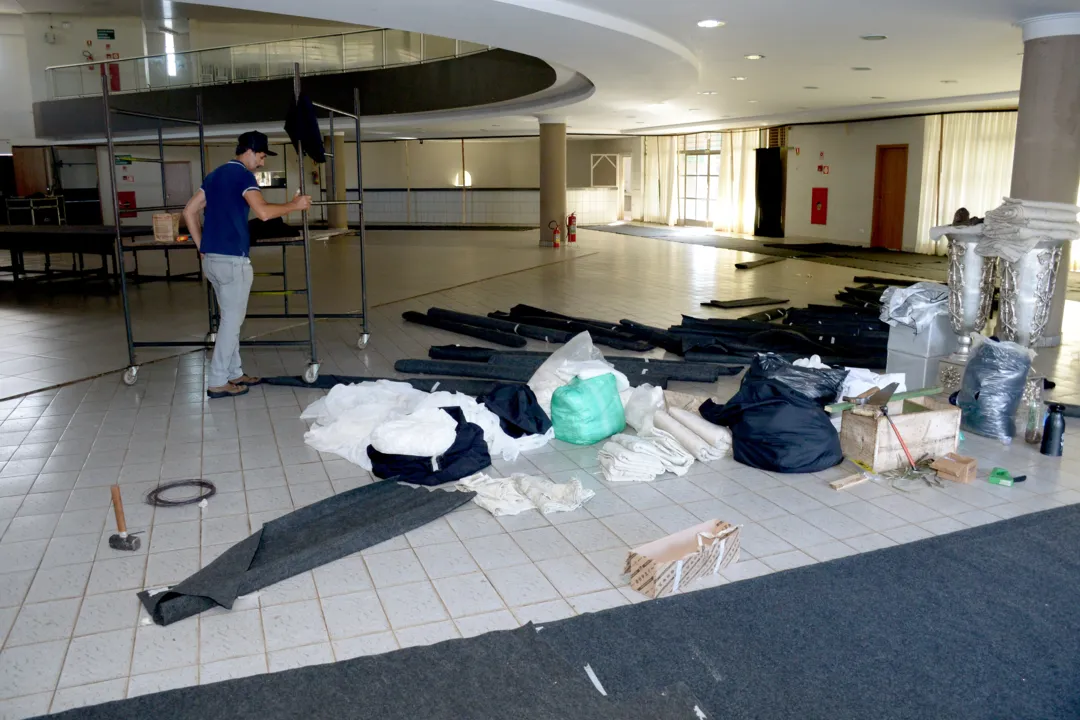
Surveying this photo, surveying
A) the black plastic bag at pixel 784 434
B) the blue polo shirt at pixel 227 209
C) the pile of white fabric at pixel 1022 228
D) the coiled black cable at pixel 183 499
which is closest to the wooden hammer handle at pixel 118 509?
the coiled black cable at pixel 183 499

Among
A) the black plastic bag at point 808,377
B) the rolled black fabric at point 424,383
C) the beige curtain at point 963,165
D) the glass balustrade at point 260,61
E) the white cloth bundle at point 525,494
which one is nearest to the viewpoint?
the white cloth bundle at point 525,494

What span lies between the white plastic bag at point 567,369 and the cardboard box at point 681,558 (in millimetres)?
1578

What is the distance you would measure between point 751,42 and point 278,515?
6470 millimetres

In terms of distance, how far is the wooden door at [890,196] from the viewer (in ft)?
51.8

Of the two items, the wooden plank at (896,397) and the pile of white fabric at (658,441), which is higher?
the wooden plank at (896,397)

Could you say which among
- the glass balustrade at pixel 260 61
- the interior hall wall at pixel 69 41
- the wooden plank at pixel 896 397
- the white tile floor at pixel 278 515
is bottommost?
the white tile floor at pixel 278 515

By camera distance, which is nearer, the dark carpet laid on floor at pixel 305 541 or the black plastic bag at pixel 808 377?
the dark carpet laid on floor at pixel 305 541

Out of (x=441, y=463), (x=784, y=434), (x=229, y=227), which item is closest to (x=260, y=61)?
(x=229, y=227)

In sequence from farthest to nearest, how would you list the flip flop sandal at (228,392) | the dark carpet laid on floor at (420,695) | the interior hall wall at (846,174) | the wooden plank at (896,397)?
the interior hall wall at (846,174) → the flip flop sandal at (228,392) → the wooden plank at (896,397) → the dark carpet laid on floor at (420,695)

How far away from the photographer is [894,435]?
4141 mm

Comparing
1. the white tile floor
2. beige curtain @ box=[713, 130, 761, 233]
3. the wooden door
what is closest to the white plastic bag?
the white tile floor

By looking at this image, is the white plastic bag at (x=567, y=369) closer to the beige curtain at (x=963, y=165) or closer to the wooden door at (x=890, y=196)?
the beige curtain at (x=963, y=165)

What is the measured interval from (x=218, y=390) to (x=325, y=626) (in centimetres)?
316

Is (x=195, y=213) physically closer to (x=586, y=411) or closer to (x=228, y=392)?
(x=228, y=392)
